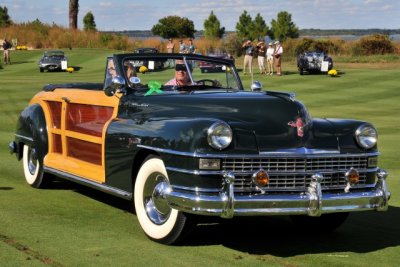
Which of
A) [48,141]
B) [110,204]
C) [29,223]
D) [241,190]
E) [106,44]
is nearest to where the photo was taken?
[241,190]

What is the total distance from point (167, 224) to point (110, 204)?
1.91 meters

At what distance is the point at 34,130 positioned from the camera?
29.5ft

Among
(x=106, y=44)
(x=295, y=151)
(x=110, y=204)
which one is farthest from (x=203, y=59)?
(x=106, y=44)

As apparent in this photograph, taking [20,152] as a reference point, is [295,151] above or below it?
above

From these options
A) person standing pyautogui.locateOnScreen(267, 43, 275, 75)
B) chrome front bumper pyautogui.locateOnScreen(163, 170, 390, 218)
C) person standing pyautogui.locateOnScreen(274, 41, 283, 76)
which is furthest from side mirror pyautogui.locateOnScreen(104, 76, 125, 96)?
person standing pyautogui.locateOnScreen(267, 43, 275, 75)

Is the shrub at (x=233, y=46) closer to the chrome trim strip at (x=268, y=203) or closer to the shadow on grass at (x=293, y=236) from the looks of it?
the shadow on grass at (x=293, y=236)

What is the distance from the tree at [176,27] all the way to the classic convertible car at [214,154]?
79921mm

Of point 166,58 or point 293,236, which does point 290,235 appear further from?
point 166,58

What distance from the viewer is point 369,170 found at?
21.2ft

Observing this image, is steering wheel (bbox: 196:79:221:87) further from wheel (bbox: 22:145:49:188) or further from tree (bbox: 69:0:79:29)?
tree (bbox: 69:0:79:29)

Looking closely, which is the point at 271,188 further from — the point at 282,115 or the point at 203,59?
the point at 203,59

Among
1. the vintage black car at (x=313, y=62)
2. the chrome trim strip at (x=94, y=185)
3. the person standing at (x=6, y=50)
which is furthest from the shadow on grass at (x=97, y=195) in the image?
the person standing at (x=6, y=50)

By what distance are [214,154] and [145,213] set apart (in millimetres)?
1022

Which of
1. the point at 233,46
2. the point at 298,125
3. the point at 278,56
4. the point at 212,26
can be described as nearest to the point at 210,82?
the point at 298,125
